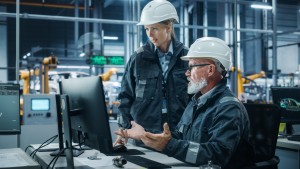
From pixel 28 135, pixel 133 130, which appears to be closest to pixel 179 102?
pixel 133 130

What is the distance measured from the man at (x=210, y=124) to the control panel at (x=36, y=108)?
2921mm

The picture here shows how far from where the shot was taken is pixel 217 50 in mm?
2029

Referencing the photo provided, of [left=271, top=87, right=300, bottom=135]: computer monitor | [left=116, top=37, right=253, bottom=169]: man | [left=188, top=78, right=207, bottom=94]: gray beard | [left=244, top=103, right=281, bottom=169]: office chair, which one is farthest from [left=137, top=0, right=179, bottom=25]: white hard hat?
[left=271, top=87, right=300, bottom=135]: computer monitor

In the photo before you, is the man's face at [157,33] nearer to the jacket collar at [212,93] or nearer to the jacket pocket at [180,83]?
the jacket pocket at [180,83]

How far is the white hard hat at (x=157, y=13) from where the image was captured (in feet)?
8.70

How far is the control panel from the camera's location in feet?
15.4

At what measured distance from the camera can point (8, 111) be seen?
7.62ft

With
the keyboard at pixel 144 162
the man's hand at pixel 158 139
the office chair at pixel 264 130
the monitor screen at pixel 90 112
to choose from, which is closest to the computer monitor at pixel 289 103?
the office chair at pixel 264 130

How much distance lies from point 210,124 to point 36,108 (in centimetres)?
327

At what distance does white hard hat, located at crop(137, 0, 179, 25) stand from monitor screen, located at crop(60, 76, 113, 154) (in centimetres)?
91

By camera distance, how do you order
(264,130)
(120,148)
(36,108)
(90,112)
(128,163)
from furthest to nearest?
(36,108)
(264,130)
(120,148)
(128,163)
(90,112)

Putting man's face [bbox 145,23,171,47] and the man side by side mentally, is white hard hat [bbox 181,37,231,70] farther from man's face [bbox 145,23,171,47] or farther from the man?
man's face [bbox 145,23,171,47]

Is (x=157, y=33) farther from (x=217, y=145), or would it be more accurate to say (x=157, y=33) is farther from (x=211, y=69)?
(x=217, y=145)

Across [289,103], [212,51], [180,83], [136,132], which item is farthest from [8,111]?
[289,103]
